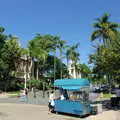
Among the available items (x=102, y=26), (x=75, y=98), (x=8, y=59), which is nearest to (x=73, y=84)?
(x=75, y=98)

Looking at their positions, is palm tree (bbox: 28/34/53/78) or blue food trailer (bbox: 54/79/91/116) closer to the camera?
blue food trailer (bbox: 54/79/91/116)

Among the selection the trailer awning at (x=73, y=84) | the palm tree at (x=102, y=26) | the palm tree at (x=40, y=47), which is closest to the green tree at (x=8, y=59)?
the palm tree at (x=40, y=47)

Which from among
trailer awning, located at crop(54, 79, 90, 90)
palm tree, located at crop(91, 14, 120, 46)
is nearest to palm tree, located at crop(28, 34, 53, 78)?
palm tree, located at crop(91, 14, 120, 46)

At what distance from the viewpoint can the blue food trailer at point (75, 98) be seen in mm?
21844

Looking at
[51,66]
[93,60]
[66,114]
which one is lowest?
[66,114]

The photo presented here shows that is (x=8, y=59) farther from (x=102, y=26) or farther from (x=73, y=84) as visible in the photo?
(x=73, y=84)

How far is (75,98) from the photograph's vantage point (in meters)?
22.8

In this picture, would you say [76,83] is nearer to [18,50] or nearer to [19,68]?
[18,50]

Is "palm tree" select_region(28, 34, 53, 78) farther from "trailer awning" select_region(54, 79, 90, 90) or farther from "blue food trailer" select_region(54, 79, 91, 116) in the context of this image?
"blue food trailer" select_region(54, 79, 91, 116)

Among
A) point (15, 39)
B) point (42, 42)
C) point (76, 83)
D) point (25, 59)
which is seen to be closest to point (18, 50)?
point (15, 39)

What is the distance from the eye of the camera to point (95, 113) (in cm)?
2288

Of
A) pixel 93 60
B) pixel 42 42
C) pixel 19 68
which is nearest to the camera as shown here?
pixel 93 60

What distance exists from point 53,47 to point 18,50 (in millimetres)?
11182

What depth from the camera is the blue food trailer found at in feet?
71.7
